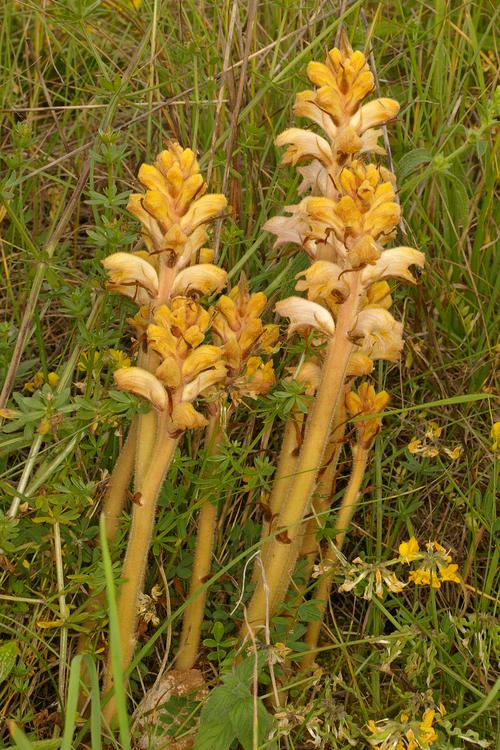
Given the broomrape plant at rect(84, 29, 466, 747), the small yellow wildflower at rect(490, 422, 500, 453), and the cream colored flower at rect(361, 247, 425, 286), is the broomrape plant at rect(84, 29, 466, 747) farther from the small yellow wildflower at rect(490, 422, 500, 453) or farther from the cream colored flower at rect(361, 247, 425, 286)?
the small yellow wildflower at rect(490, 422, 500, 453)

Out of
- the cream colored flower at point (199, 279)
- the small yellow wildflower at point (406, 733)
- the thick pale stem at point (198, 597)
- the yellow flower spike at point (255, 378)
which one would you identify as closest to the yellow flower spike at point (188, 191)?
the cream colored flower at point (199, 279)

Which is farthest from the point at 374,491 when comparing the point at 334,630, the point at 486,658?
the point at 486,658

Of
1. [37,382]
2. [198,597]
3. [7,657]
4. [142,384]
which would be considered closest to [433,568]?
[198,597]

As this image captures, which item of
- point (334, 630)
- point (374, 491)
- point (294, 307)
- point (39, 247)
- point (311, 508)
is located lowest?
point (334, 630)

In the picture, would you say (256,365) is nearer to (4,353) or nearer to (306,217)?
(306,217)

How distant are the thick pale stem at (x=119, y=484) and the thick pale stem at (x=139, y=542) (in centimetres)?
18

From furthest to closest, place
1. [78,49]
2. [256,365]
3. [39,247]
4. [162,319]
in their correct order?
[78,49] < [39,247] < [256,365] < [162,319]

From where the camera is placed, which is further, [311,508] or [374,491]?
[374,491]

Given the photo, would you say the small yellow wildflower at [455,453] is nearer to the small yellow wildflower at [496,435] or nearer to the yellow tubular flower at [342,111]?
the small yellow wildflower at [496,435]

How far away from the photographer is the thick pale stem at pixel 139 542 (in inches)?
66.3

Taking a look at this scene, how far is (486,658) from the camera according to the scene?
190 centimetres

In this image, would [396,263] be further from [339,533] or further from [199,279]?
[339,533]

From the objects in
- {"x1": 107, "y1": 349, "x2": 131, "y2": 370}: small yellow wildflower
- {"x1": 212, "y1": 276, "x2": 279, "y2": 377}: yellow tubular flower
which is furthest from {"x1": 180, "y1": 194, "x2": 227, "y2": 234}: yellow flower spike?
{"x1": 107, "y1": 349, "x2": 131, "y2": 370}: small yellow wildflower

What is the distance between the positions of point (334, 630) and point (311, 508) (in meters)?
0.34
